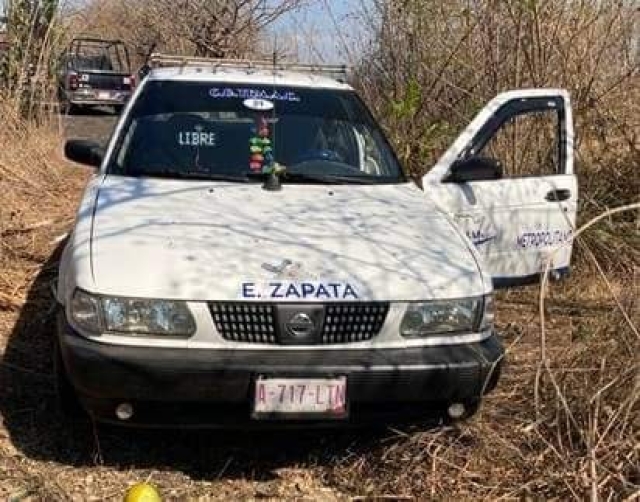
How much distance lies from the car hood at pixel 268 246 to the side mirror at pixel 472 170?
25.9 inches

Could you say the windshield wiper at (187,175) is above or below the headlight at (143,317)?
above

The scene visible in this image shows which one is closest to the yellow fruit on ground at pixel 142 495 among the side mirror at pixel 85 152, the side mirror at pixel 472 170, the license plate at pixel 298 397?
the license plate at pixel 298 397

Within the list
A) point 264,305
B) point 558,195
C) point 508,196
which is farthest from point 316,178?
point 558,195

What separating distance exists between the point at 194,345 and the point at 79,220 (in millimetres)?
941

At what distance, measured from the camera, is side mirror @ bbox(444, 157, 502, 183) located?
16.7 feet

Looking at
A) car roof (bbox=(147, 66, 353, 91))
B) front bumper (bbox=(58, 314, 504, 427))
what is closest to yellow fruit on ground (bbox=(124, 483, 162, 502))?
front bumper (bbox=(58, 314, 504, 427))

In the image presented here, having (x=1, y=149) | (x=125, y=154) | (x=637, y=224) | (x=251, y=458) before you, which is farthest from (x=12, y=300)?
(x=1, y=149)

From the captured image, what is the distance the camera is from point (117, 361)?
132 inches

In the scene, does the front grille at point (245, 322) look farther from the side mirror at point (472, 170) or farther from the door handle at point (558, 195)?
the door handle at point (558, 195)

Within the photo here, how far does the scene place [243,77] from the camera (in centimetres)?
541

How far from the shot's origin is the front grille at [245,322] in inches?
135

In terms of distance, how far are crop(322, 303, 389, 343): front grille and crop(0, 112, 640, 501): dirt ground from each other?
571 millimetres

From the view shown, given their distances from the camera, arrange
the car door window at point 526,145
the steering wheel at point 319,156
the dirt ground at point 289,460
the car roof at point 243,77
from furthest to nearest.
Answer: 1. the car door window at point 526,145
2. the car roof at point 243,77
3. the steering wheel at point 319,156
4. the dirt ground at point 289,460

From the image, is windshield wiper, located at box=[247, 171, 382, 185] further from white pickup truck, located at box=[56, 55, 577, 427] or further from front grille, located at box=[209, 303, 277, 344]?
front grille, located at box=[209, 303, 277, 344]
